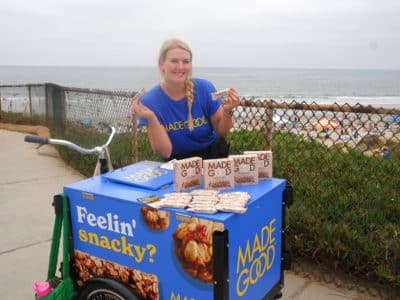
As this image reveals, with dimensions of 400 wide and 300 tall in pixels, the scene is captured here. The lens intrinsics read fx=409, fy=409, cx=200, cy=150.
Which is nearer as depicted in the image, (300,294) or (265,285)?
(265,285)

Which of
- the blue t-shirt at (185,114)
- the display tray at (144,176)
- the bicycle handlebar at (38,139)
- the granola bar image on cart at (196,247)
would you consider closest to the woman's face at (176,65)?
the blue t-shirt at (185,114)

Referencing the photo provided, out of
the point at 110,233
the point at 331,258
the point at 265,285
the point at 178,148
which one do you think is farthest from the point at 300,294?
the point at 110,233

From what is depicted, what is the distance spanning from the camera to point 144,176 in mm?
2266

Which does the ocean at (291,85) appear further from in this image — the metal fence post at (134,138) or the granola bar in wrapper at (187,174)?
the granola bar in wrapper at (187,174)

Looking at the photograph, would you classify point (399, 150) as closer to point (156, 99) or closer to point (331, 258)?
point (331, 258)

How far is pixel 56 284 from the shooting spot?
2.28m

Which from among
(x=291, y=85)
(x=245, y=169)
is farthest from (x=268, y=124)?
(x=291, y=85)

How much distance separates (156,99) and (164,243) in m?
1.12

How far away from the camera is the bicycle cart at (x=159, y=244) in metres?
1.76

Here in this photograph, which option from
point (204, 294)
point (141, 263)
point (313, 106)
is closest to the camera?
point (204, 294)

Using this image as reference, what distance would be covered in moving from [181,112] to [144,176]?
0.60m

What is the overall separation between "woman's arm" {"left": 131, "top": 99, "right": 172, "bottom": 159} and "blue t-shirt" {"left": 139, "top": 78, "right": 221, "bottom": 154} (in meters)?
0.08

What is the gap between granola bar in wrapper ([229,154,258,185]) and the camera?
2.12 metres

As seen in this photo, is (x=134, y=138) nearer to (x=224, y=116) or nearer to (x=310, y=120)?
(x=310, y=120)
